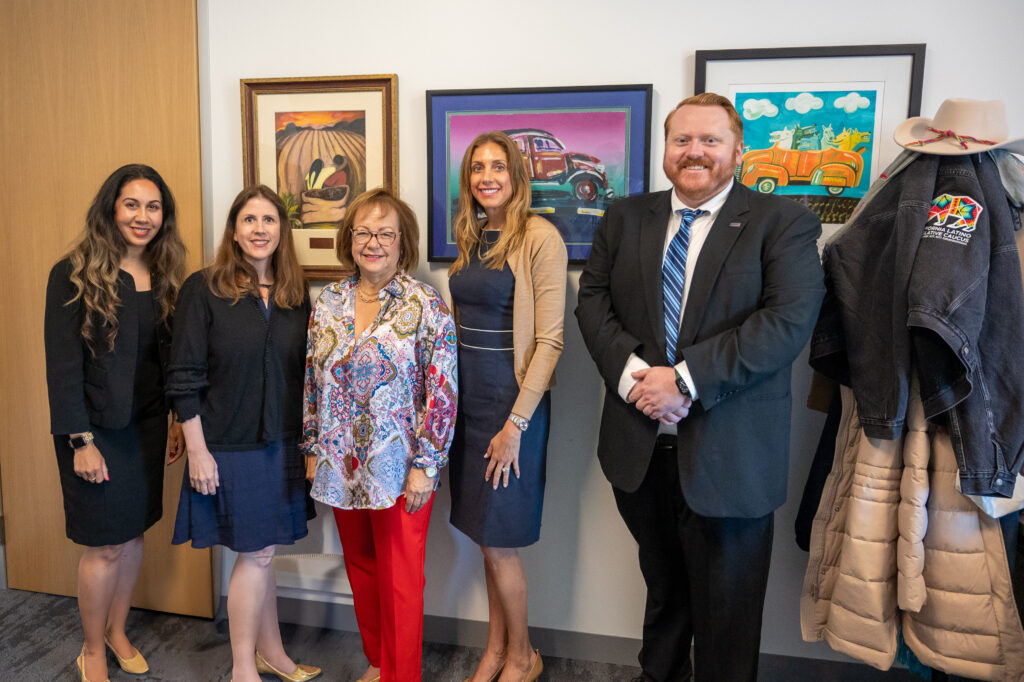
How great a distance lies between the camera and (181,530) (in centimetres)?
188

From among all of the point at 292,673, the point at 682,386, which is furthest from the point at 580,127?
the point at 292,673

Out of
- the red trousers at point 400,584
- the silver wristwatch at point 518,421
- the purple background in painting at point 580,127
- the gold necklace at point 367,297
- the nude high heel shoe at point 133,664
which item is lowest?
the nude high heel shoe at point 133,664

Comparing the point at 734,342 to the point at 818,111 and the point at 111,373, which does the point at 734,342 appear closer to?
the point at 818,111

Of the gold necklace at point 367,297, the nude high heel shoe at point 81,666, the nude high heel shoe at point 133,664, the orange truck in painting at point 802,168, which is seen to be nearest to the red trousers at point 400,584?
the gold necklace at point 367,297

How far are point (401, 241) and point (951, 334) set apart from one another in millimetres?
1462

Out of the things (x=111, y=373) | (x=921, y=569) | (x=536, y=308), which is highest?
(x=536, y=308)

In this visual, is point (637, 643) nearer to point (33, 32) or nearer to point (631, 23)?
point (631, 23)

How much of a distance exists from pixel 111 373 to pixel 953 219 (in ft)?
7.81

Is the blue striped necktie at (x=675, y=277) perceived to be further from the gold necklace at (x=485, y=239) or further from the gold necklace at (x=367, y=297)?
the gold necklace at (x=367, y=297)

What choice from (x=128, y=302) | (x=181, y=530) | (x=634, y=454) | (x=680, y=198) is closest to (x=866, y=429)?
(x=634, y=454)

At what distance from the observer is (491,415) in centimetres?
187

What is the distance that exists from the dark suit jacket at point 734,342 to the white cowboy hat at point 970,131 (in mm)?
376

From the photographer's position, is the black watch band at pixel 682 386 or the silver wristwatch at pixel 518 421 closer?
the black watch band at pixel 682 386

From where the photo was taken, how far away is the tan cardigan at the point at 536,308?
182 cm
